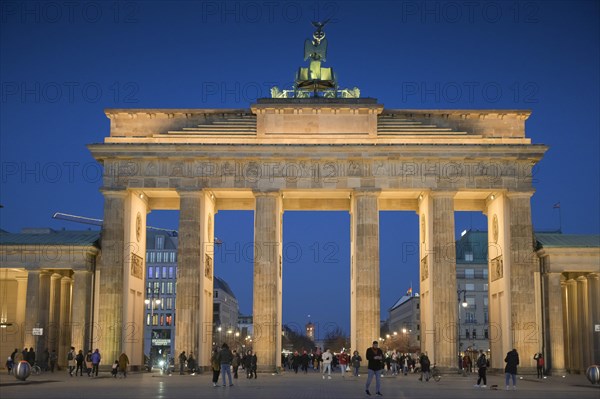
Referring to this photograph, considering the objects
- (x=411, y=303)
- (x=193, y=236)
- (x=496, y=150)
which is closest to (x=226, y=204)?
(x=193, y=236)

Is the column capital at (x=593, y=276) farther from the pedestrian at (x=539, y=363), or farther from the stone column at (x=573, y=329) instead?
the pedestrian at (x=539, y=363)

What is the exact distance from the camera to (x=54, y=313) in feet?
207

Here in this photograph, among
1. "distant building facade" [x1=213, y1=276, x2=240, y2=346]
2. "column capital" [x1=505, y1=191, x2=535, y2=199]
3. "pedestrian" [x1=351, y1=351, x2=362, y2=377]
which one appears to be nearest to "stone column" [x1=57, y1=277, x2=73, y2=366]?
"pedestrian" [x1=351, y1=351, x2=362, y2=377]

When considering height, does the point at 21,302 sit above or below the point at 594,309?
above

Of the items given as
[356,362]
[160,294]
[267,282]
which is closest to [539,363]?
[356,362]

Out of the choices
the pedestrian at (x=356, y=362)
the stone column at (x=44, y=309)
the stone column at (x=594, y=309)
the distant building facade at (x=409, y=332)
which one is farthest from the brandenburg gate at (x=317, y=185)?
the distant building facade at (x=409, y=332)

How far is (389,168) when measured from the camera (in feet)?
195

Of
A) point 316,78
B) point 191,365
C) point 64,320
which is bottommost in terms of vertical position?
point 191,365

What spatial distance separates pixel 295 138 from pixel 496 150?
14301 millimetres

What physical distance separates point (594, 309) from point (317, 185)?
21.5m

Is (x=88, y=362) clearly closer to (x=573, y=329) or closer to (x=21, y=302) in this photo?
(x=21, y=302)

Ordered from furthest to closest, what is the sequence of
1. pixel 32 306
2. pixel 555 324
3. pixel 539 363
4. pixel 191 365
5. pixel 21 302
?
pixel 21 302 < pixel 32 306 < pixel 555 324 < pixel 191 365 < pixel 539 363

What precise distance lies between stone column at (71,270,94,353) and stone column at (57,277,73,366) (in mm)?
5101

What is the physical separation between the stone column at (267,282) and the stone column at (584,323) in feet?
72.7
